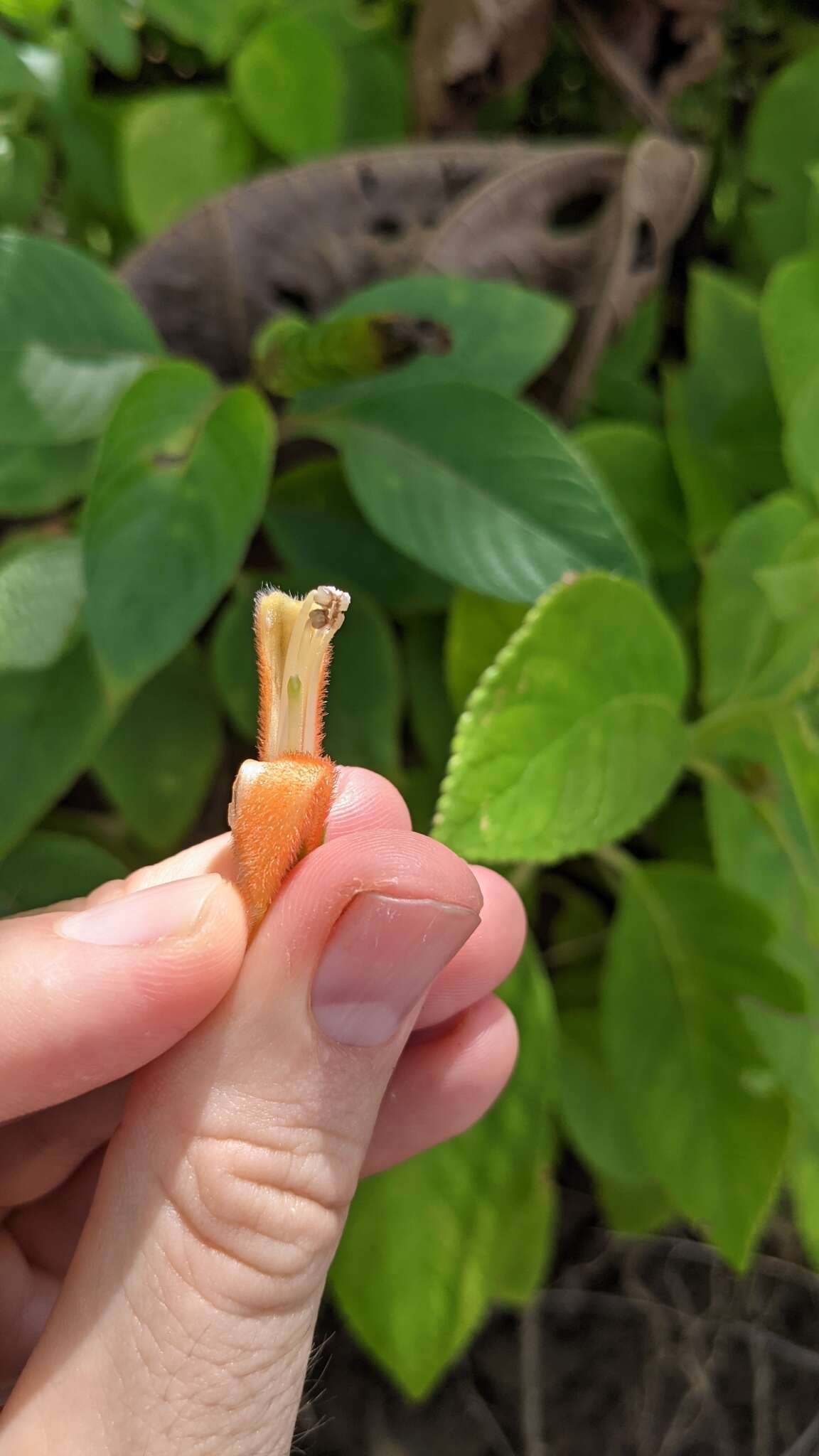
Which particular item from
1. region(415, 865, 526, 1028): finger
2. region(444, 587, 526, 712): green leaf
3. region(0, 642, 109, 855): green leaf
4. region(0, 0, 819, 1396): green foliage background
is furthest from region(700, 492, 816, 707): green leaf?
region(0, 642, 109, 855): green leaf

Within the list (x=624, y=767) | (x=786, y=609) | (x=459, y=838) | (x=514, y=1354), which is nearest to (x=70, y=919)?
(x=459, y=838)

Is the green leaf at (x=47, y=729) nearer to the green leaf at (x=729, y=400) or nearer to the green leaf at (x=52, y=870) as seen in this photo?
the green leaf at (x=52, y=870)

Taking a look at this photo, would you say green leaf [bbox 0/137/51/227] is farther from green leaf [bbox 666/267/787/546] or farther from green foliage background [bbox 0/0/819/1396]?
green leaf [bbox 666/267/787/546]

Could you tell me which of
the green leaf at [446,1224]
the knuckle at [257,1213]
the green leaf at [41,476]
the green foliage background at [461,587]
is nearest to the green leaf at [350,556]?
the green foliage background at [461,587]

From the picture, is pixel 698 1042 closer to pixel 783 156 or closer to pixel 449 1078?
pixel 449 1078

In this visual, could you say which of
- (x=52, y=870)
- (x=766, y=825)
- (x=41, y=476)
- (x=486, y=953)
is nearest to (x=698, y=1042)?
(x=766, y=825)
